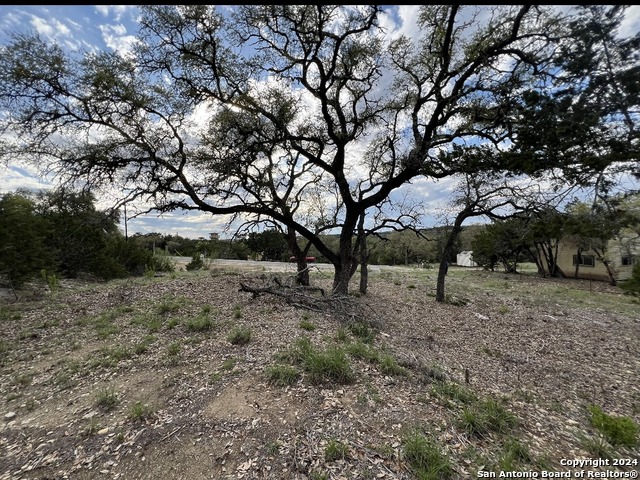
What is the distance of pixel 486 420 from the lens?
114 inches

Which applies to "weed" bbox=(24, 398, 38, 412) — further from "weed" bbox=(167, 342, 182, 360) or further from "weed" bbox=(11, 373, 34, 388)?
"weed" bbox=(167, 342, 182, 360)

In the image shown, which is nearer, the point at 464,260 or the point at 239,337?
the point at 239,337

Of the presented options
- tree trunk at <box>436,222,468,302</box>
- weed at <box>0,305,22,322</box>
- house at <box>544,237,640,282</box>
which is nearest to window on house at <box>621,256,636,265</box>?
house at <box>544,237,640,282</box>

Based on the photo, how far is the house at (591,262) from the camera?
18016 mm

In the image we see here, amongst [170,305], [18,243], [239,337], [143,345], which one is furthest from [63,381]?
[18,243]

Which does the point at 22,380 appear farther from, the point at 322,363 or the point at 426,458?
the point at 426,458

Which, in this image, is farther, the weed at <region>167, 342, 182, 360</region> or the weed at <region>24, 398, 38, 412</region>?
the weed at <region>167, 342, 182, 360</region>

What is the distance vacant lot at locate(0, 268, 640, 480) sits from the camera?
250 centimetres

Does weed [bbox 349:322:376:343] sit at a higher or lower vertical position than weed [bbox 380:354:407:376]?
higher

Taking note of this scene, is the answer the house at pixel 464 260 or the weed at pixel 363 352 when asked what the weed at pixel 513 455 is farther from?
the house at pixel 464 260

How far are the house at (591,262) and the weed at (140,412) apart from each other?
22159 millimetres

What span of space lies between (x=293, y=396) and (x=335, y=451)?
2.90ft

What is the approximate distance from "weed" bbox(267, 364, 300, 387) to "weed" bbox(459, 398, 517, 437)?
6.14ft

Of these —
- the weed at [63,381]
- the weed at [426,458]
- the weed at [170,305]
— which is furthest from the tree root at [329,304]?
the weed at [63,381]
